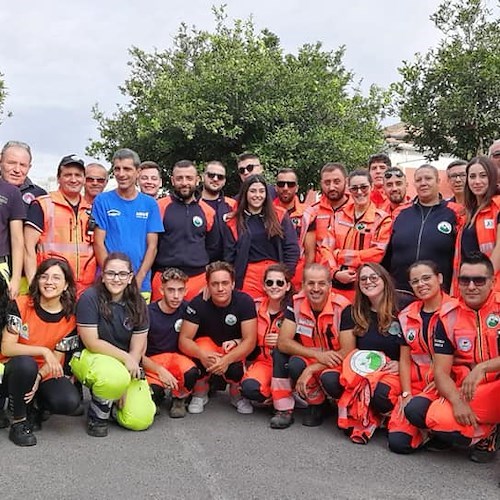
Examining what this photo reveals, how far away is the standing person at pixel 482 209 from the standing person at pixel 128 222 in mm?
2668

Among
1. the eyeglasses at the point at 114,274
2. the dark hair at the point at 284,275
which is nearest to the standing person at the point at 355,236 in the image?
the dark hair at the point at 284,275

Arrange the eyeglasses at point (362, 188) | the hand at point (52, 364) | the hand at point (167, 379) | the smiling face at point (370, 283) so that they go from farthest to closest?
the eyeglasses at point (362, 188), the hand at point (167, 379), the smiling face at point (370, 283), the hand at point (52, 364)

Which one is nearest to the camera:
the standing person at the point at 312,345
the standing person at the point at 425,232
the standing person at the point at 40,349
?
the standing person at the point at 40,349

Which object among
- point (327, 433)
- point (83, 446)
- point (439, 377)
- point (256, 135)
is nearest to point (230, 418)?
point (327, 433)

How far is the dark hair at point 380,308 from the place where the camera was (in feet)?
15.6

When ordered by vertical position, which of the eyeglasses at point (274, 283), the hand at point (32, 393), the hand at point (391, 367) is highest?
the eyeglasses at point (274, 283)

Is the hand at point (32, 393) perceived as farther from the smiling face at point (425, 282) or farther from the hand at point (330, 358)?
the smiling face at point (425, 282)

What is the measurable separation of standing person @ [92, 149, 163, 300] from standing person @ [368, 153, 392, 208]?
2.26 meters

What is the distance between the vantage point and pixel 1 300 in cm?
446

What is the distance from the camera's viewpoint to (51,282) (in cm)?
464

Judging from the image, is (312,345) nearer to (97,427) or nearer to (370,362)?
(370,362)

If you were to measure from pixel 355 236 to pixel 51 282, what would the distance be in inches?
103

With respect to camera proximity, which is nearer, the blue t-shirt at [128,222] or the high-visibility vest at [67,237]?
the high-visibility vest at [67,237]

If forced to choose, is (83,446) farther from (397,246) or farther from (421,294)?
(397,246)
